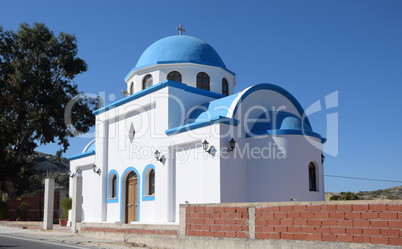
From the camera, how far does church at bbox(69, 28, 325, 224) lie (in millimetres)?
14273

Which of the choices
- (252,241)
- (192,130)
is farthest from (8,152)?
(252,241)

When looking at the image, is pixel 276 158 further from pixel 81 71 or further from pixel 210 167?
pixel 81 71

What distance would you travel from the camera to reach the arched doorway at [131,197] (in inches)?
664

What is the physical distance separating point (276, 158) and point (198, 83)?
19.2 feet

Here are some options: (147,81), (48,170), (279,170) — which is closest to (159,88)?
(147,81)

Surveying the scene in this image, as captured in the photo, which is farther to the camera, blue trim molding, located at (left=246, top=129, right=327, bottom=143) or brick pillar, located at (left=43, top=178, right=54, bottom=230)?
brick pillar, located at (left=43, top=178, right=54, bottom=230)

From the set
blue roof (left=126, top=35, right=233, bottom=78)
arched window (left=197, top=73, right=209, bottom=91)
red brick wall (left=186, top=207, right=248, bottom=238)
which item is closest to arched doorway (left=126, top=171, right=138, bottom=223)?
arched window (left=197, top=73, right=209, bottom=91)

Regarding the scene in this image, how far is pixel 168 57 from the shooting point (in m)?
Result: 18.8

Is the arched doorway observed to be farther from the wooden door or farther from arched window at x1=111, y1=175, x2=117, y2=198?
arched window at x1=111, y1=175, x2=117, y2=198

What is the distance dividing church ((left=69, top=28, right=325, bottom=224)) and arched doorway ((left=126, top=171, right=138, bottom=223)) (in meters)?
0.04

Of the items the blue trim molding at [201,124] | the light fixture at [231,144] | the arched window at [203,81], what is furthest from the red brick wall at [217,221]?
the arched window at [203,81]

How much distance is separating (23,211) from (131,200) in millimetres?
10802

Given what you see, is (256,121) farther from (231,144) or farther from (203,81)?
(203,81)

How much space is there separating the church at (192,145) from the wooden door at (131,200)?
42mm
